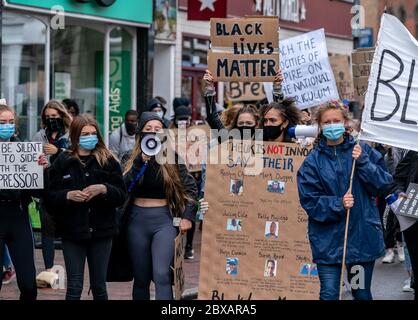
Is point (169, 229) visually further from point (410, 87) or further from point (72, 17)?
point (72, 17)

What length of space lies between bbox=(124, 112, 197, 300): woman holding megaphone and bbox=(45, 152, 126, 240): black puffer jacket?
18cm

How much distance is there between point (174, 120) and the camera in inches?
588

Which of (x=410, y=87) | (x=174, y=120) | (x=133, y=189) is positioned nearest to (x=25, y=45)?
(x=174, y=120)

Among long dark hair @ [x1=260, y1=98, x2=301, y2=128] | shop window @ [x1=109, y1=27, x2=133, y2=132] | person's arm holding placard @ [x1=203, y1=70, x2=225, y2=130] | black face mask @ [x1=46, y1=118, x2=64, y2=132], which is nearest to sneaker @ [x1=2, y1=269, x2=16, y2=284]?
black face mask @ [x1=46, y1=118, x2=64, y2=132]

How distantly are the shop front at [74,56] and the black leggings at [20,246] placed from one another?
7998 millimetres

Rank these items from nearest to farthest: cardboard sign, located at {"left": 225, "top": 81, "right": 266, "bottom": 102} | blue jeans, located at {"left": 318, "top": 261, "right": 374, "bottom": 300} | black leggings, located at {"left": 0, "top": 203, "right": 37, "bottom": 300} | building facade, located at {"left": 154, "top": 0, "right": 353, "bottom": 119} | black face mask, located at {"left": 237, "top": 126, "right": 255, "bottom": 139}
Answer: blue jeans, located at {"left": 318, "top": 261, "right": 374, "bottom": 300}
black leggings, located at {"left": 0, "top": 203, "right": 37, "bottom": 300}
black face mask, located at {"left": 237, "top": 126, "right": 255, "bottom": 139}
cardboard sign, located at {"left": 225, "top": 81, "right": 266, "bottom": 102}
building facade, located at {"left": 154, "top": 0, "right": 353, "bottom": 119}

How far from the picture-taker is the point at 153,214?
8.83 metres

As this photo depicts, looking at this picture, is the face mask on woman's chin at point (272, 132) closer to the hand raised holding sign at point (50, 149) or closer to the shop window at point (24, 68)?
the hand raised holding sign at point (50, 149)

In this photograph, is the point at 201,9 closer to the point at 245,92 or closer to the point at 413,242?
the point at 245,92

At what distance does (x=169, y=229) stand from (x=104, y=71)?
10410 mm

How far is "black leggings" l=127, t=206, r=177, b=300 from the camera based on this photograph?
8.77m

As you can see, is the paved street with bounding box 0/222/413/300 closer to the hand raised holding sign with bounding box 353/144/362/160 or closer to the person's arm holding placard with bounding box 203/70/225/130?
the person's arm holding placard with bounding box 203/70/225/130

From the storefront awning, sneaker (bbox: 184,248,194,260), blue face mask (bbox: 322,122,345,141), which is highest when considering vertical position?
the storefront awning

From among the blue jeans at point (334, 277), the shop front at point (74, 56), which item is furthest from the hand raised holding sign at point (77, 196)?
the shop front at point (74, 56)
